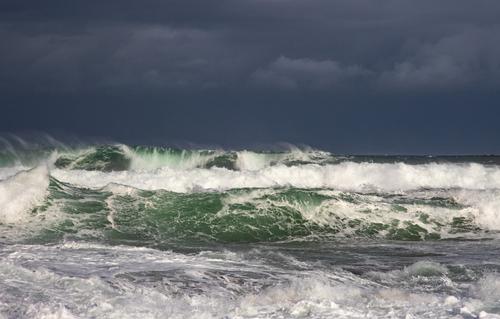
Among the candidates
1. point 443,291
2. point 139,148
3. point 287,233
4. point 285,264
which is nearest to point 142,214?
point 287,233

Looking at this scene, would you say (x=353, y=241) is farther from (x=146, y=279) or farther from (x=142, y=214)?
(x=146, y=279)

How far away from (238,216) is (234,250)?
4.12 meters

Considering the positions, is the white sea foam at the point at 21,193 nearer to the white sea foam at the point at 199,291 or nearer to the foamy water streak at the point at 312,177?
the white sea foam at the point at 199,291

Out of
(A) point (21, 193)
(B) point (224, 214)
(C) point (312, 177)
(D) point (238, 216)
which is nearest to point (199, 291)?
(D) point (238, 216)

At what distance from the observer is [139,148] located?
4091 cm

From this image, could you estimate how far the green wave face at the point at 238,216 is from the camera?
1647cm

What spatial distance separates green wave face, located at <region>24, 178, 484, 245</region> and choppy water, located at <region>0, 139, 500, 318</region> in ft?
0.14

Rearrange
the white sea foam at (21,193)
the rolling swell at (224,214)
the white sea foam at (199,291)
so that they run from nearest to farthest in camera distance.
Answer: the white sea foam at (199,291) < the rolling swell at (224,214) < the white sea foam at (21,193)

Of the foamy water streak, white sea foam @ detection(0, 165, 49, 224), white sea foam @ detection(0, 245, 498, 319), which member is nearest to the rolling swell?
white sea foam @ detection(0, 165, 49, 224)

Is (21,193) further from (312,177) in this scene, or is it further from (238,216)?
(312,177)

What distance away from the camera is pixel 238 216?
59.6 ft

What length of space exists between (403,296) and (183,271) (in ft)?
10.3

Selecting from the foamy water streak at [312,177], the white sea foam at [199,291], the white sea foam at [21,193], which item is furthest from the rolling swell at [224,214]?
the foamy water streak at [312,177]

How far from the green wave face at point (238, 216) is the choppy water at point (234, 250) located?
0.14 ft
